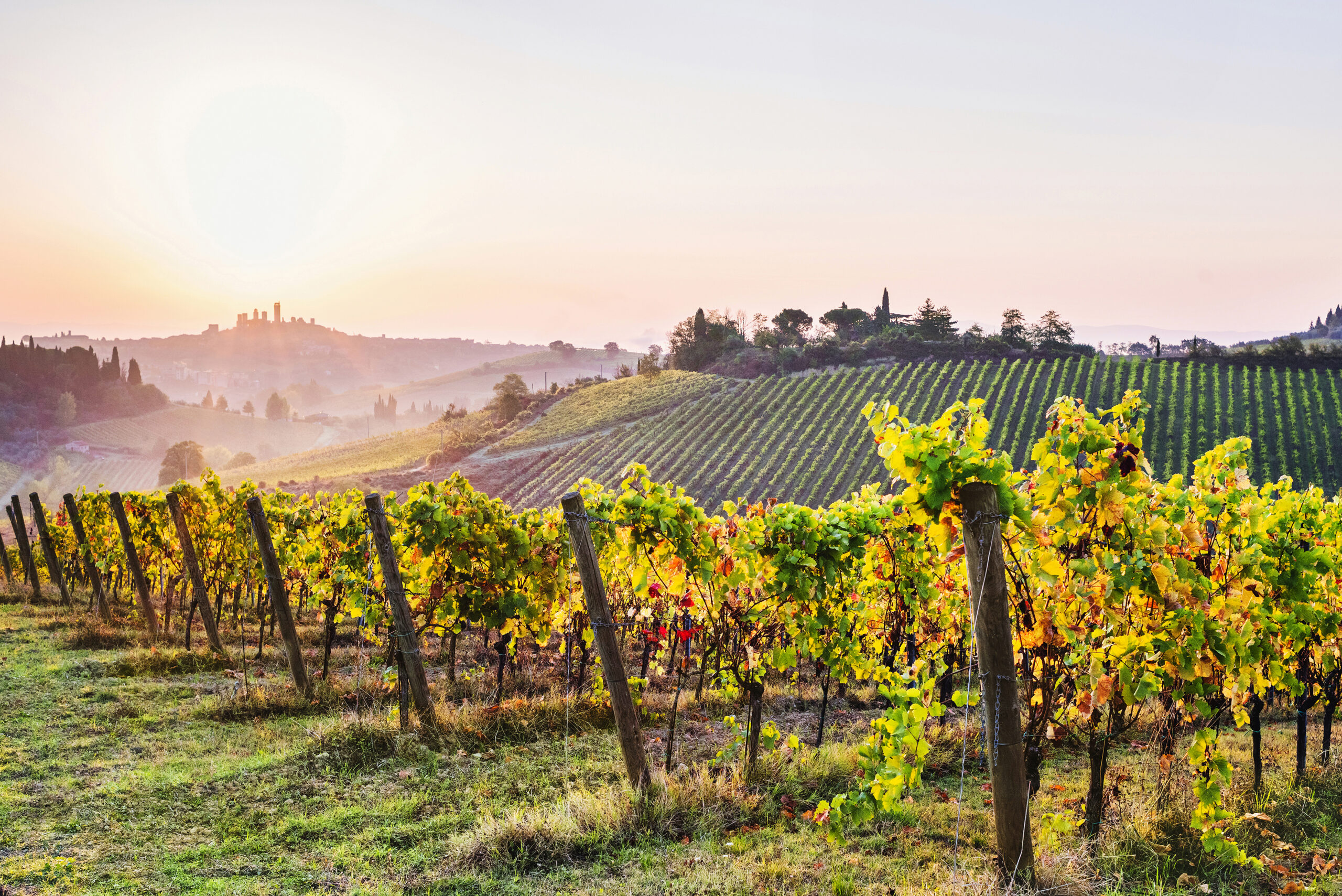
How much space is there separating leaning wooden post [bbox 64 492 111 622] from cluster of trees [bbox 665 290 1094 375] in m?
56.1

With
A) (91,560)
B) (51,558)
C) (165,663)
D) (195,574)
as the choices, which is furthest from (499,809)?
(51,558)

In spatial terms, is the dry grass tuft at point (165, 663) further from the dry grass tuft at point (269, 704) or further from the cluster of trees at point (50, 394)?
the cluster of trees at point (50, 394)

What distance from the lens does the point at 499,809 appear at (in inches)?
175

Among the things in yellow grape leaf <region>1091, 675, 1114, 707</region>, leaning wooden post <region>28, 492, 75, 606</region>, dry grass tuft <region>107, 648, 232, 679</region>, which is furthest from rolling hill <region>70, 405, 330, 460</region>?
yellow grape leaf <region>1091, 675, 1114, 707</region>

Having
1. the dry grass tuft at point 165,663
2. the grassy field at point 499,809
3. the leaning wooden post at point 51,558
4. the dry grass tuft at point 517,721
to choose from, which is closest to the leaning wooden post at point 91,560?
the leaning wooden post at point 51,558

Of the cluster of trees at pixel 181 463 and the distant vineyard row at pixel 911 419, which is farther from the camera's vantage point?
the cluster of trees at pixel 181 463

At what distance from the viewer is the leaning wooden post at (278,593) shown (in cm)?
641

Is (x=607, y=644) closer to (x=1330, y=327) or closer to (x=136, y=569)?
(x=136, y=569)

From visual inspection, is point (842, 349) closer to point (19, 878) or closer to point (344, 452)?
point (344, 452)

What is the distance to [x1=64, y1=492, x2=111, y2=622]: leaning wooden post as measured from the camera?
10.3 m

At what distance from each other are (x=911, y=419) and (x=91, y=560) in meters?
44.2

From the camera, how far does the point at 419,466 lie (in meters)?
59.9

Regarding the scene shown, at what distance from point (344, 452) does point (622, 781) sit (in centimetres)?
8144

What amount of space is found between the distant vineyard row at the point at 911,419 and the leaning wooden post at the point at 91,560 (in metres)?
27.7
